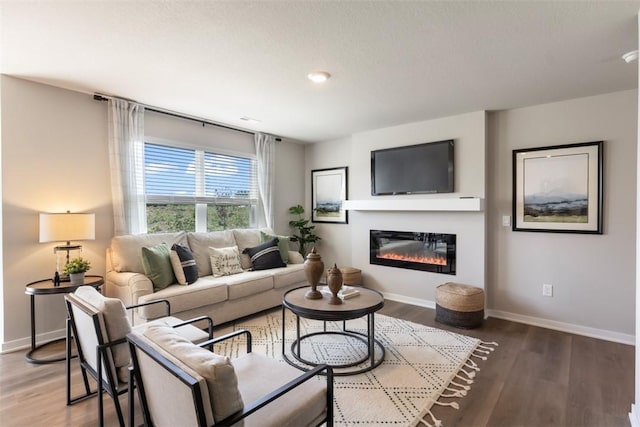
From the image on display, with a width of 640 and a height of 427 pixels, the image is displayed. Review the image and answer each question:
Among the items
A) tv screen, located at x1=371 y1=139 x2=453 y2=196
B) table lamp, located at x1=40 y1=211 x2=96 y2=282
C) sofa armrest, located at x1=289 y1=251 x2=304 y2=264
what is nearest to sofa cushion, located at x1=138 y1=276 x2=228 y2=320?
table lamp, located at x1=40 y1=211 x2=96 y2=282

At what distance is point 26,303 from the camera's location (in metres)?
3.00

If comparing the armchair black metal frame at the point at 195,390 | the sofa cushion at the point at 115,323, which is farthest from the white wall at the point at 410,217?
the sofa cushion at the point at 115,323

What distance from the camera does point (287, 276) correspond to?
161 inches

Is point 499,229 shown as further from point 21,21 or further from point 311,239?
point 21,21

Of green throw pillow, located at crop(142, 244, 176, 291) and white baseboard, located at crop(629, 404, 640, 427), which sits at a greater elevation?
green throw pillow, located at crop(142, 244, 176, 291)

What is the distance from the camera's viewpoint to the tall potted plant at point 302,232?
17.9 ft

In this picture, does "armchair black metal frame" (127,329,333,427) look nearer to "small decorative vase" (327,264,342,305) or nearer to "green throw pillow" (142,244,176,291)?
"small decorative vase" (327,264,342,305)

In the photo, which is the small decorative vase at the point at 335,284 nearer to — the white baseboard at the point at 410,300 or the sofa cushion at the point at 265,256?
the sofa cushion at the point at 265,256

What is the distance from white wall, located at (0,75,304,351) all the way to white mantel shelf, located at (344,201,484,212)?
3.12m

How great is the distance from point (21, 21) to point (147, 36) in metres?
0.72

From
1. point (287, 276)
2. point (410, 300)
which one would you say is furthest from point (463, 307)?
point (287, 276)

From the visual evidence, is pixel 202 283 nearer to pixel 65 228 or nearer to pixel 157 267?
pixel 157 267

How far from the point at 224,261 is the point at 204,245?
36 centimetres

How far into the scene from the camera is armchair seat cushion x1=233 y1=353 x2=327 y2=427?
4.47 ft
